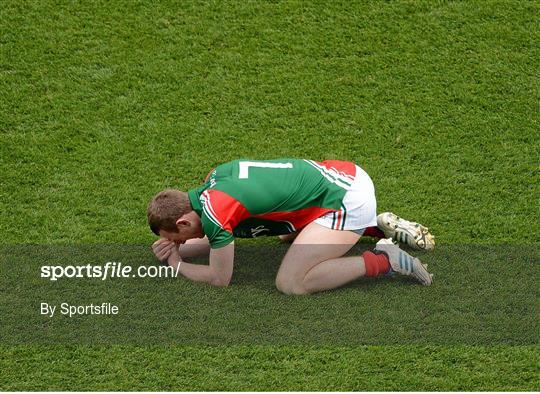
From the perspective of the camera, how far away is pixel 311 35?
31.1 ft

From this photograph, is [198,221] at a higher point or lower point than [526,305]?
higher

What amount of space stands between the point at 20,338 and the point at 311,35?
12.9 ft

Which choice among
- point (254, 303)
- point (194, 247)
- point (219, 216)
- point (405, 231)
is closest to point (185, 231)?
point (219, 216)

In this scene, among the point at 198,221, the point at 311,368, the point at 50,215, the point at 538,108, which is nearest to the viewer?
the point at 311,368

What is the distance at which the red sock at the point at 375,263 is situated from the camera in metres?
7.07

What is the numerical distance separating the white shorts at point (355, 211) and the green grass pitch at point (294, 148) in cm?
39

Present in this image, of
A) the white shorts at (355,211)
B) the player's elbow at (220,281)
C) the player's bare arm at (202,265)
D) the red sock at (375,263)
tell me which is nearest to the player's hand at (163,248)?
the player's bare arm at (202,265)

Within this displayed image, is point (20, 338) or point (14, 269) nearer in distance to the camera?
point (20, 338)

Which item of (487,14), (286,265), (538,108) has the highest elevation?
(487,14)

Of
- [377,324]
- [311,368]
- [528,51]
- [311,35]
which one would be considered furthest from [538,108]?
[311,368]

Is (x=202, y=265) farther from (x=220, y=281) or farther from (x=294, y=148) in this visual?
(x=294, y=148)

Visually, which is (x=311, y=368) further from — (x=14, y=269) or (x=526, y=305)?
(x=14, y=269)

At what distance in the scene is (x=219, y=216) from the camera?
266 inches

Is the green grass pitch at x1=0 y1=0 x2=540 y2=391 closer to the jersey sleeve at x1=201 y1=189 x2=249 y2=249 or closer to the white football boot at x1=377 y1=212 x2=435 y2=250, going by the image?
the white football boot at x1=377 y1=212 x2=435 y2=250
